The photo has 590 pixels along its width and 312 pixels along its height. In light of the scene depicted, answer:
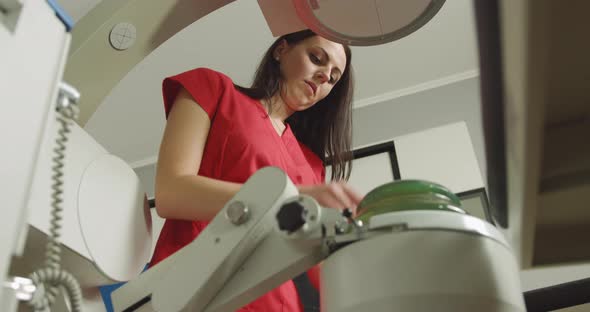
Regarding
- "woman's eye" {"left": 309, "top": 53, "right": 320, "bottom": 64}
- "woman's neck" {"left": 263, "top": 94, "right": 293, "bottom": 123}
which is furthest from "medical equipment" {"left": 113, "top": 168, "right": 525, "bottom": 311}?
"woman's eye" {"left": 309, "top": 53, "right": 320, "bottom": 64}

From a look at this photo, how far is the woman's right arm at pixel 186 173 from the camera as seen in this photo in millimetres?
A: 912

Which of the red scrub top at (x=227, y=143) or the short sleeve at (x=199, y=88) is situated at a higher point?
the short sleeve at (x=199, y=88)

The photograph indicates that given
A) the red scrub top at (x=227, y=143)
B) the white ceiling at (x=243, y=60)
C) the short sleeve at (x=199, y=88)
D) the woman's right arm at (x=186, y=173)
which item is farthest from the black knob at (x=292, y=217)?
the white ceiling at (x=243, y=60)

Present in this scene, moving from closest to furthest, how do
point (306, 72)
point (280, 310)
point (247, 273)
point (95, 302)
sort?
point (247, 273), point (95, 302), point (280, 310), point (306, 72)

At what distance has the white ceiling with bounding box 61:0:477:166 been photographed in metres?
2.70

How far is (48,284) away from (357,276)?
315mm

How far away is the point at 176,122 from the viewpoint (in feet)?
3.59

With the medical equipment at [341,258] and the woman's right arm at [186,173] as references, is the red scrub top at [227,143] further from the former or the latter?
the medical equipment at [341,258]

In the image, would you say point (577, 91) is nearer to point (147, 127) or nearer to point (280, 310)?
point (280, 310)

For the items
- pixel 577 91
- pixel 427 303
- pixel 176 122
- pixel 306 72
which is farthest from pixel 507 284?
pixel 306 72

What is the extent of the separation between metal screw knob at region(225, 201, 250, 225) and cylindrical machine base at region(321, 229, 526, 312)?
0.36ft

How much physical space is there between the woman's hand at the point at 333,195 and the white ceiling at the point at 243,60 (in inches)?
75.9

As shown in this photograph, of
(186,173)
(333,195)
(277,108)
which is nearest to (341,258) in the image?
(333,195)

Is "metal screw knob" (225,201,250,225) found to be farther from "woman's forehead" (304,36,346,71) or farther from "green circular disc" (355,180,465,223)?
"woman's forehead" (304,36,346,71)
